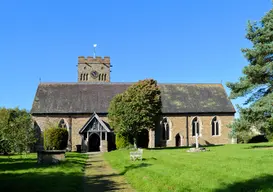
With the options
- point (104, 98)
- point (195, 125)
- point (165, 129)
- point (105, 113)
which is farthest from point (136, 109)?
point (195, 125)

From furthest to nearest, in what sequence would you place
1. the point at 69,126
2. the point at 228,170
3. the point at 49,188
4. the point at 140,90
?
1. the point at 69,126
2. the point at 140,90
3. the point at 228,170
4. the point at 49,188

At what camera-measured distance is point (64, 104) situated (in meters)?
43.4

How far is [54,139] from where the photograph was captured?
124 feet

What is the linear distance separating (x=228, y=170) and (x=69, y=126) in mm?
31051

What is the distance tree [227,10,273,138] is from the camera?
24375mm

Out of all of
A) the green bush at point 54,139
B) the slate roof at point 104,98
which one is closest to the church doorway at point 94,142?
the slate roof at point 104,98

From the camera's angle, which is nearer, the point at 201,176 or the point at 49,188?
the point at 49,188

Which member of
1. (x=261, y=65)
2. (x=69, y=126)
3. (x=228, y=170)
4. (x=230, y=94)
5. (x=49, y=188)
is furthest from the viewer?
(x=69, y=126)

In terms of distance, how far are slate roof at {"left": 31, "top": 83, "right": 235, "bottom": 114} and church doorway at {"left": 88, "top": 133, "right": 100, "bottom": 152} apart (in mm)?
3268

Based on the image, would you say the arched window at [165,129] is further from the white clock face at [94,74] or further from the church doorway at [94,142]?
the white clock face at [94,74]

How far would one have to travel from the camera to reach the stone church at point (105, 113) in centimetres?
4159

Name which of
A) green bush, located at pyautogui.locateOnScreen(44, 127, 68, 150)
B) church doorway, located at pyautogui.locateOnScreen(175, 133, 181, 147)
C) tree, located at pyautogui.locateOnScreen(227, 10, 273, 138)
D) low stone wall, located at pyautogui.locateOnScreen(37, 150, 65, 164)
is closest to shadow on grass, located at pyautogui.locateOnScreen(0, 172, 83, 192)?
low stone wall, located at pyautogui.locateOnScreen(37, 150, 65, 164)

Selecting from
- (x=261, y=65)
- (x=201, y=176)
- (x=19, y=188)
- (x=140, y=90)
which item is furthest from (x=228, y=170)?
(x=140, y=90)

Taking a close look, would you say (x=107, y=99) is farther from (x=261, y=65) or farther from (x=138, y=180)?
(x=138, y=180)
